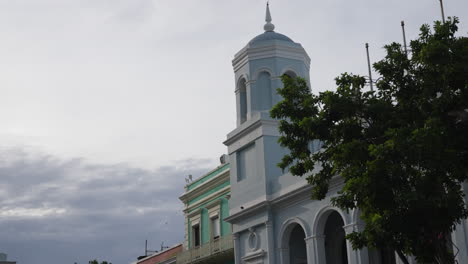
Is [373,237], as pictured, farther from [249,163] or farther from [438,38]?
[249,163]

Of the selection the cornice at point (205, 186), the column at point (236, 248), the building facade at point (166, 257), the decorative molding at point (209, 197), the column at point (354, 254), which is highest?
the cornice at point (205, 186)

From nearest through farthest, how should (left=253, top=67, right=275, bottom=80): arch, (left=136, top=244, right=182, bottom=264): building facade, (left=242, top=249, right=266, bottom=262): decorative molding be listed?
(left=242, top=249, right=266, bottom=262): decorative molding
(left=253, top=67, right=275, bottom=80): arch
(left=136, top=244, right=182, bottom=264): building facade

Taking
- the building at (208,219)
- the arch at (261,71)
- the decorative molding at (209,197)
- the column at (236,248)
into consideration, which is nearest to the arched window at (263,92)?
the arch at (261,71)

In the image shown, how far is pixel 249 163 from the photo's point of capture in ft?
83.9

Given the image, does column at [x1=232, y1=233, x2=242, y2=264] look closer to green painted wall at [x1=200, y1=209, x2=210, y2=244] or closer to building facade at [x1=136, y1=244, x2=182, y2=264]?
green painted wall at [x1=200, y1=209, x2=210, y2=244]

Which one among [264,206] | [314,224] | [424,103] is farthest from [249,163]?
[424,103]

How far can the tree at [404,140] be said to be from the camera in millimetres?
11352

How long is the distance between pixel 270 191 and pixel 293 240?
1.91 metres

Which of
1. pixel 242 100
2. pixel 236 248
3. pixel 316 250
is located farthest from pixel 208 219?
pixel 316 250

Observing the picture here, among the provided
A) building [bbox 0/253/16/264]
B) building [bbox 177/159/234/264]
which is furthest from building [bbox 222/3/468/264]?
building [bbox 0/253/16/264]

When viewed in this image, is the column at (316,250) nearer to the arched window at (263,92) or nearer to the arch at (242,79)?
the arched window at (263,92)

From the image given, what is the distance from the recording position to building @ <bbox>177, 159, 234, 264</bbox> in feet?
94.0

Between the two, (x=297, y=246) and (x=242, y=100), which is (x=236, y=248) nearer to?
(x=297, y=246)

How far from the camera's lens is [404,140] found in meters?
11.2
